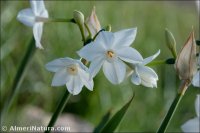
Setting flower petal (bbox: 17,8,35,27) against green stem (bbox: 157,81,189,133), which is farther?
flower petal (bbox: 17,8,35,27)

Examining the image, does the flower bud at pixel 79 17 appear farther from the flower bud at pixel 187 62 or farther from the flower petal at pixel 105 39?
the flower bud at pixel 187 62

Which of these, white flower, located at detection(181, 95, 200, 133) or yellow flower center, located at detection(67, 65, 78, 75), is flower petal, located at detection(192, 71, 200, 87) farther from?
yellow flower center, located at detection(67, 65, 78, 75)

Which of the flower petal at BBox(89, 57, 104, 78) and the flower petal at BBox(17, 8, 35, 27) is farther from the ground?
the flower petal at BBox(17, 8, 35, 27)

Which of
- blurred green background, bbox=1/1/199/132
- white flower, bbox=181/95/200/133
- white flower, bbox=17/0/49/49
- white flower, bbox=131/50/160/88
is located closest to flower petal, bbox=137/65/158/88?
white flower, bbox=131/50/160/88

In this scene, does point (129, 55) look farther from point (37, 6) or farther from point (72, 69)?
point (37, 6)

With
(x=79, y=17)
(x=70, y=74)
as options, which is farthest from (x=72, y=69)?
(x=79, y=17)

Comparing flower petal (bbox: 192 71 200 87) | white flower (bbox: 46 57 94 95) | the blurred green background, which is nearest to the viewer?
flower petal (bbox: 192 71 200 87)

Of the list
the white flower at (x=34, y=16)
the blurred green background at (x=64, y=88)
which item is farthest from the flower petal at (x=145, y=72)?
the blurred green background at (x=64, y=88)
